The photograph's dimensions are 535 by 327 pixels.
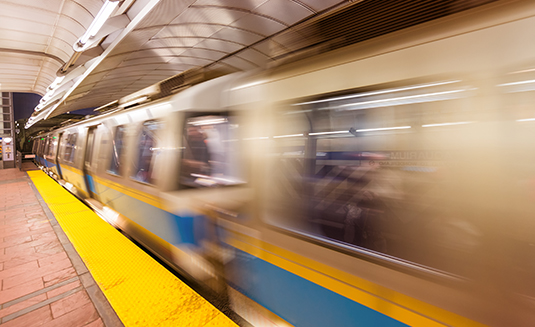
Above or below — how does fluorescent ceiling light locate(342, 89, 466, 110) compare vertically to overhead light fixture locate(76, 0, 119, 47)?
below

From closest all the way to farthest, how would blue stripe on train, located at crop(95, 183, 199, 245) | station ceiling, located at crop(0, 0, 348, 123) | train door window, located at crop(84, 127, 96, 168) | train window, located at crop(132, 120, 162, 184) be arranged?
blue stripe on train, located at crop(95, 183, 199, 245) → train window, located at crop(132, 120, 162, 184) → station ceiling, located at crop(0, 0, 348, 123) → train door window, located at crop(84, 127, 96, 168)

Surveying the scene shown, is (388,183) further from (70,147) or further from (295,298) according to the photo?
(70,147)

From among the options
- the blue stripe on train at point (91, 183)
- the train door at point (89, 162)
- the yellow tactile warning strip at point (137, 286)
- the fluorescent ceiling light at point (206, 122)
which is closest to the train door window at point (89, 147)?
the train door at point (89, 162)

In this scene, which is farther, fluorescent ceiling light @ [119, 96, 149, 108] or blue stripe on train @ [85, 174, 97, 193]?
blue stripe on train @ [85, 174, 97, 193]

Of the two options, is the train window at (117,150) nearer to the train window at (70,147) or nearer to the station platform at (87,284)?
the station platform at (87,284)

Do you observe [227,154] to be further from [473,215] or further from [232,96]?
[473,215]

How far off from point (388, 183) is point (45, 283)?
3.65m

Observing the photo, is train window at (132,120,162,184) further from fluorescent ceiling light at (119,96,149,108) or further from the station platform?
the station platform

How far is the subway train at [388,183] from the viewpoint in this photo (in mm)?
1043

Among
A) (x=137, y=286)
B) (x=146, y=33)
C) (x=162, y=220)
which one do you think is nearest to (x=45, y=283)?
(x=137, y=286)

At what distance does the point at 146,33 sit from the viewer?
20.9 feet

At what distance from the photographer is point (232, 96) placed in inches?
93.2

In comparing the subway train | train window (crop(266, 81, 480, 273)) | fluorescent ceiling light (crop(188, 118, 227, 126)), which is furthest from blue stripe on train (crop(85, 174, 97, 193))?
train window (crop(266, 81, 480, 273))

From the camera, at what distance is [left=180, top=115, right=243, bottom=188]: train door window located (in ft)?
9.54
